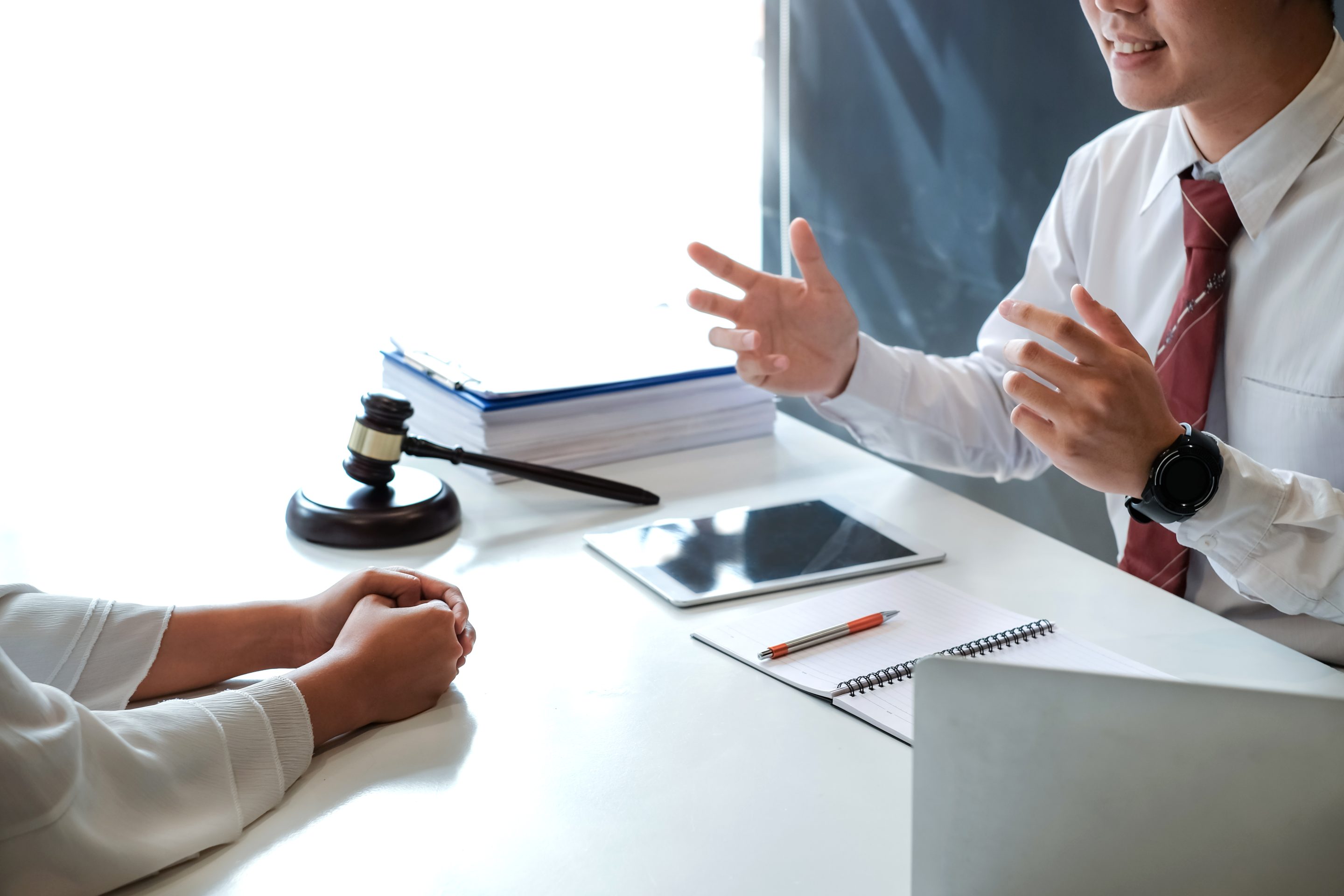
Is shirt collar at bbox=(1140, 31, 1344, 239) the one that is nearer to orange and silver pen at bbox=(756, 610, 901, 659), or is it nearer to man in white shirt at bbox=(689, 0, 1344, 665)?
man in white shirt at bbox=(689, 0, 1344, 665)

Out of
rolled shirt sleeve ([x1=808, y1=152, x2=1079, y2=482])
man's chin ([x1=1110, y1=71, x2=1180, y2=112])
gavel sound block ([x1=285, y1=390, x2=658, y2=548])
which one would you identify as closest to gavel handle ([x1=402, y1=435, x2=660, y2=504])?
gavel sound block ([x1=285, y1=390, x2=658, y2=548])

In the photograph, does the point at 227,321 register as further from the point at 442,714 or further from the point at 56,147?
the point at 442,714

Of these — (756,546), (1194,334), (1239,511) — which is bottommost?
(756,546)

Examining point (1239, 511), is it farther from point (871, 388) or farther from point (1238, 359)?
point (871, 388)

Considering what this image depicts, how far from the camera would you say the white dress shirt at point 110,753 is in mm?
688

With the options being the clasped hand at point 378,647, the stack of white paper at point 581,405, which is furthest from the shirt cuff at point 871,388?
the clasped hand at point 378,647

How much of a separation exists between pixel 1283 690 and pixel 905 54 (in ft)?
5.81

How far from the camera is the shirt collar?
1274mm

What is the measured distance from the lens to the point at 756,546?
127 cm

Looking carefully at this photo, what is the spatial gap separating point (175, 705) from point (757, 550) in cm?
63

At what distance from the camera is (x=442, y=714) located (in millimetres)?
930

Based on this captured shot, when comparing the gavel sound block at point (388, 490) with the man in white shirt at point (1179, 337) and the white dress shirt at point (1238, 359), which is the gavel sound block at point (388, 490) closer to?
the man in white shirt at point (1179, 337)

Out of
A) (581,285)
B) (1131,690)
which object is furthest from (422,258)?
(1131,690)

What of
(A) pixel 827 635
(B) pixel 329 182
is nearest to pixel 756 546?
(A) pixel 827 635
